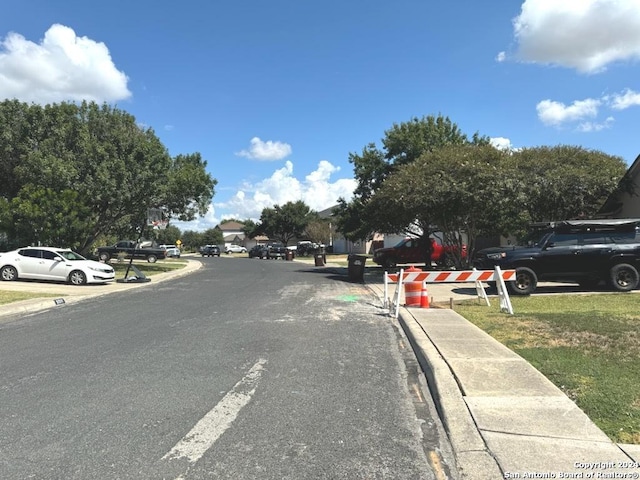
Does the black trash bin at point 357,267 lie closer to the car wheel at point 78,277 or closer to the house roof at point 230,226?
the car wheel at point 78,277

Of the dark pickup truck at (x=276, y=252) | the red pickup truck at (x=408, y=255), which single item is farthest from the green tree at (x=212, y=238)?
the red pickup truck at (x=408, y=255)

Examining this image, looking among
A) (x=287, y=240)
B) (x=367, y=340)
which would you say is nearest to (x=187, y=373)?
(x=367, y=340)

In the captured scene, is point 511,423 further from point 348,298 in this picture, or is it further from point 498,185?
point 498,185

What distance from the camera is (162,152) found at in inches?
1051

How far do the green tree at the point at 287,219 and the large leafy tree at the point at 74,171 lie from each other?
181 ft

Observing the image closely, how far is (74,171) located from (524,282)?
19.6 metres

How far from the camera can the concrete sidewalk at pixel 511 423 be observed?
377 centimetres

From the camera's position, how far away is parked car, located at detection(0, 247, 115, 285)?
19688mm

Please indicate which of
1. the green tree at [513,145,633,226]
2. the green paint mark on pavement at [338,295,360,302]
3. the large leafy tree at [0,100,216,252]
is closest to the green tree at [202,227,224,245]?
the large leafy tree at [0,100,216,252]

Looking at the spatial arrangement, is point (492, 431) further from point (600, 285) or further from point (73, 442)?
point (600, 285)

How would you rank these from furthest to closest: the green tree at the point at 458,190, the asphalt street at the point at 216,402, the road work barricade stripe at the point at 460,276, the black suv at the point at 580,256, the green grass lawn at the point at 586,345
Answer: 1. the green tree at the point at 458,190
2. the black suv at the point at 580,256
3. the road work barricade stripe at the point at 460,276
4. the green grass lawn at the point at 586,345
5. the asphalt street at the point at 216,402

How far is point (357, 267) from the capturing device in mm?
21750

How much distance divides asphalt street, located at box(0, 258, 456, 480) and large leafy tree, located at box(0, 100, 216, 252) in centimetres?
1347

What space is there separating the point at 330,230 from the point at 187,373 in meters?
64.6
